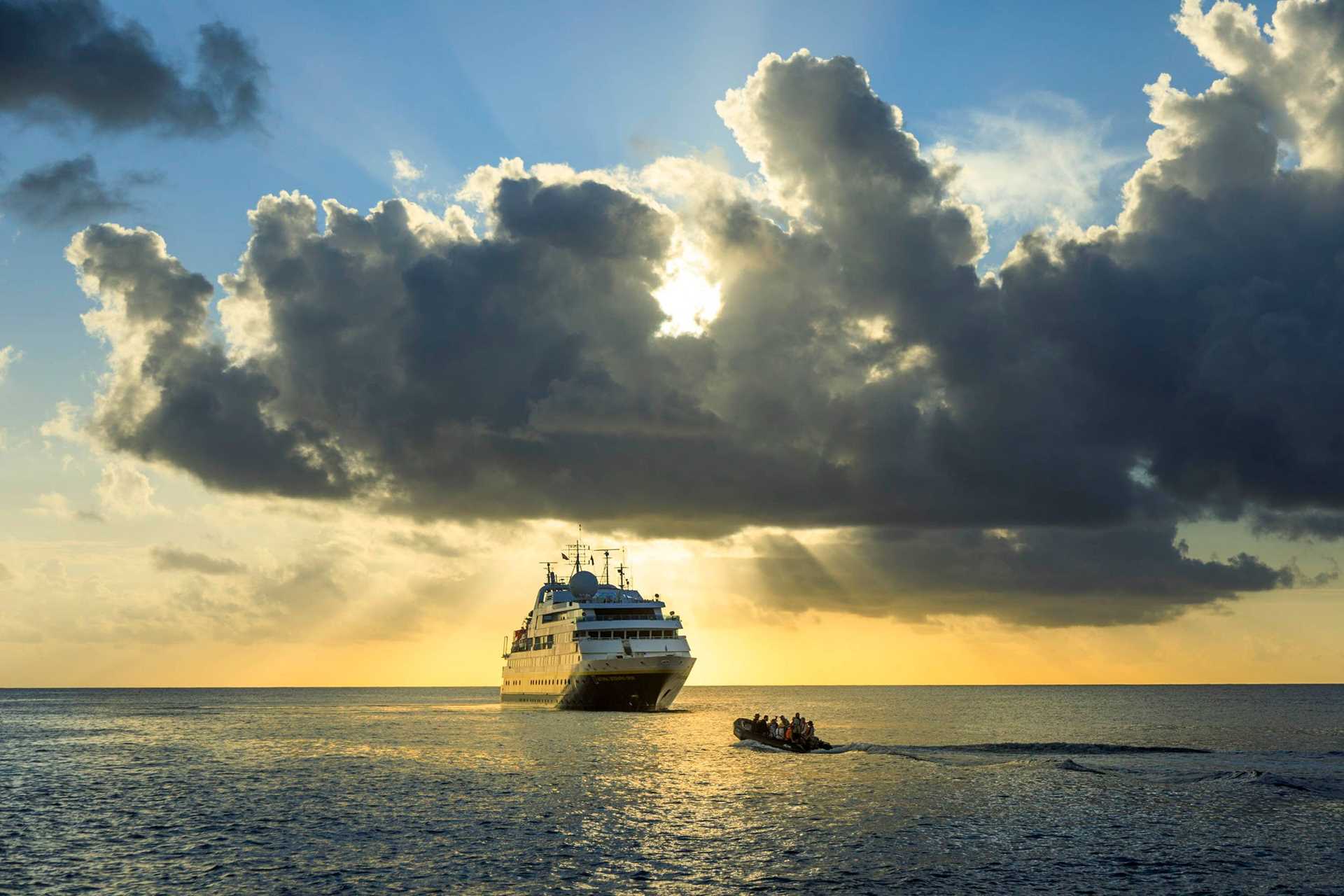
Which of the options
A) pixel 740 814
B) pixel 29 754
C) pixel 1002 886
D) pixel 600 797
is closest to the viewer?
pixel 1002 886

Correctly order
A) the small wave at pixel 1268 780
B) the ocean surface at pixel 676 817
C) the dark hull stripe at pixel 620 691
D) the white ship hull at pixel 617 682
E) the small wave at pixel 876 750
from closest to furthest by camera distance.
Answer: the ocean surface at pixel 676 817, the small wave at pixel 1268 780, the small wave at pixel 876 750, the white ship hull at pixel 617 682, the dark hull stripe at pixel 620 691

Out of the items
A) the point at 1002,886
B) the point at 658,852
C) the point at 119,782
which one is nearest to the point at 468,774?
the point at 119,782

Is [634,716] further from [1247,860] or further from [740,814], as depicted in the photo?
[1247,860]

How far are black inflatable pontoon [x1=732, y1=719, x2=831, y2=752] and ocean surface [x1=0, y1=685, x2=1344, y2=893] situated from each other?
5.49ft

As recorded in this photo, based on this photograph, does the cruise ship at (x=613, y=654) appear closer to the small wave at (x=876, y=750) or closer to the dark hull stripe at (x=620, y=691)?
the dark hull stripe at (x=620, y=691)

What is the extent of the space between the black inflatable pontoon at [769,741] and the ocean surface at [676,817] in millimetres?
1672

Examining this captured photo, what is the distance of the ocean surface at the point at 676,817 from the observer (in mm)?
38094

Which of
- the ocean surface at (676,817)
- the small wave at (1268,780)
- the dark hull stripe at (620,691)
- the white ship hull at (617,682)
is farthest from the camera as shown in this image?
the dark hull stripe at (620,691)

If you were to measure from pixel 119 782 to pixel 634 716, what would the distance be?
65135mm

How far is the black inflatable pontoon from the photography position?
85000mm

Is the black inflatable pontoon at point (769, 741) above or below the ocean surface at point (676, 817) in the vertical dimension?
above

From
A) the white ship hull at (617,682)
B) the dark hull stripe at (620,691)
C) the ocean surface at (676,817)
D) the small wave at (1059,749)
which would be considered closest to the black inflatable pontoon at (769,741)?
the ocean surface at (676,817)

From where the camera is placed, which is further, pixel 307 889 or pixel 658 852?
pixel 658 852

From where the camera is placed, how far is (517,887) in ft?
120
